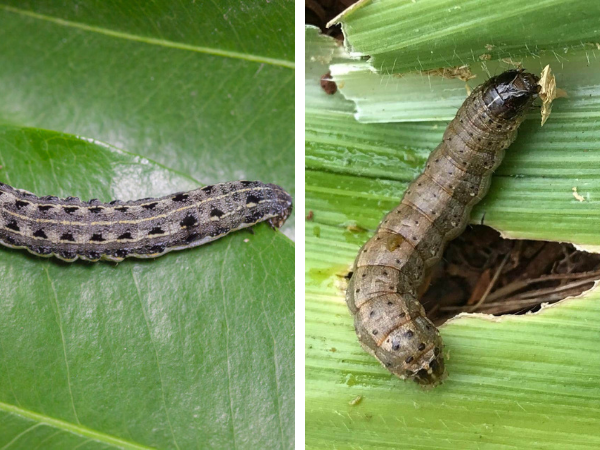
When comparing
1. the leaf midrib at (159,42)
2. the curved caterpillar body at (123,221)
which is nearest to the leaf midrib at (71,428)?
the curved caterpillar body at (123,221)

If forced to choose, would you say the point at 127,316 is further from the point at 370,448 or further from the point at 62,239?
the point at 370,448

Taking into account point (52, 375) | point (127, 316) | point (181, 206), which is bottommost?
point (52, 375)

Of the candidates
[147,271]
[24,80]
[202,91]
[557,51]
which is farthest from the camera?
[24,80]

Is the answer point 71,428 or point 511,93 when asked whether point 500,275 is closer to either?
point 511,93

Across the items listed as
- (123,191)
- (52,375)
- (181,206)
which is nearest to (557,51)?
(181,206)

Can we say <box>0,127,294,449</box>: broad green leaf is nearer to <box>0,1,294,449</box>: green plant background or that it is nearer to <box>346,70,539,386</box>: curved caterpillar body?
<box>0,1,294,449</box>: green plant background

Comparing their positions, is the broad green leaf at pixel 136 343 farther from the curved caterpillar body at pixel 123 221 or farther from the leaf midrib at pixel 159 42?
the leaf midrib at pixel 159 42
